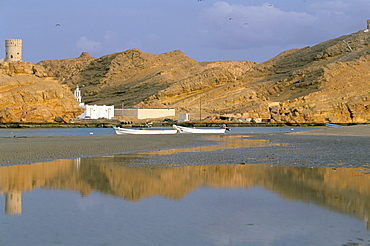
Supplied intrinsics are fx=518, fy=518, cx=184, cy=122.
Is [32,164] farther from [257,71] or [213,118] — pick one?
[257,71]

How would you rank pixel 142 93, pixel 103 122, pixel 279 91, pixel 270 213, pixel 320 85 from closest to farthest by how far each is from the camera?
pixel 270 213 < pixel 103 122 < pixel 320 85 < pixel 279 91 < pixel 142 93

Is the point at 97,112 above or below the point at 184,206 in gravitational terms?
above

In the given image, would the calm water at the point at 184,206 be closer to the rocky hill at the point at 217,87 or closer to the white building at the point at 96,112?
the rocky hill at the point at 217,87

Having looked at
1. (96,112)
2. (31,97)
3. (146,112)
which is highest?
(31,97)

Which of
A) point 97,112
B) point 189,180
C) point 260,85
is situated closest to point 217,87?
point 260,85

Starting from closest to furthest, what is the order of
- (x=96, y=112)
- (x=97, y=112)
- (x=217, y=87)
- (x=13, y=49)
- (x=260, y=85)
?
(x=96, y=112), (x=97, y=112), (x=13, y=49), (x=217, y=87), (x=260, y=85)

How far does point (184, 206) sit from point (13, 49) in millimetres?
108500

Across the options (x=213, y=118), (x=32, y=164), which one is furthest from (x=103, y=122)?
(x=32, y=164)

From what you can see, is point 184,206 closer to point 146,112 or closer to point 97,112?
point 97,112

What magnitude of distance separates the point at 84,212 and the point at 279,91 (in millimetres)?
109015

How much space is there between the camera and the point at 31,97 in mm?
85312

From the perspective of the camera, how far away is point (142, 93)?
128 m

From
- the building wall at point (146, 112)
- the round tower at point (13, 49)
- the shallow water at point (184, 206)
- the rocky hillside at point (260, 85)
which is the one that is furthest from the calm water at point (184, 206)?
the round tower at point (13, 49)

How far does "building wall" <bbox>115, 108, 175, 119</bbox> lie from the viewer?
328 feet
